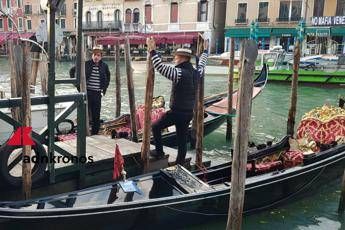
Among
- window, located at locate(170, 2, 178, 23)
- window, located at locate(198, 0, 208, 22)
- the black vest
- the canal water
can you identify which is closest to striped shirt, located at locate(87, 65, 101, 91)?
the black vest

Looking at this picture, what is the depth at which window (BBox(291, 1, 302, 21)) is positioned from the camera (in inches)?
838

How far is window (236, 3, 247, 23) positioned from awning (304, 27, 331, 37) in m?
3.74

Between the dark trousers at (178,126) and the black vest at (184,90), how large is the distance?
6 centimetres

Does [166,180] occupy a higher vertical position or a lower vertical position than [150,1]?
lower

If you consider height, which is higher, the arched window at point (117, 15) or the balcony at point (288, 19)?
the arched window at point (117, 15)

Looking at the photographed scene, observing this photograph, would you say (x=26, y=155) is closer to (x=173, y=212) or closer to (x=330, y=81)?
(x=173, y=212)

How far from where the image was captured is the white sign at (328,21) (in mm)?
19969

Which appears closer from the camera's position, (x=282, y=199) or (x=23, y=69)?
(x=23, y=69)

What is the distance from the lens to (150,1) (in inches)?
1041

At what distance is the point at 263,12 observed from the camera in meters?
22.5

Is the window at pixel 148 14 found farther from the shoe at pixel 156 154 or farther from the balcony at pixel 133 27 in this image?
the shoe at pixel 156 154

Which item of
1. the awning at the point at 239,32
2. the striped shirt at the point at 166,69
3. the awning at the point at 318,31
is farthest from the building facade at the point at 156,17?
the striped shirt at the point at 166,69

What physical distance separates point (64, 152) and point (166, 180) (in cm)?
90

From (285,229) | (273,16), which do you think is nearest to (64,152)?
(285,229)
